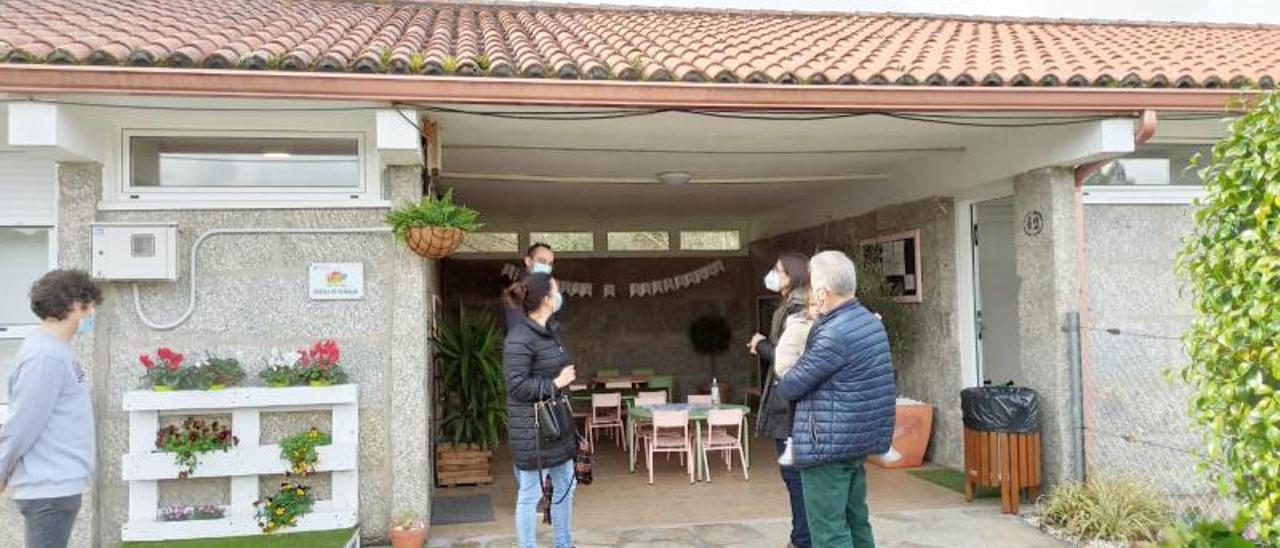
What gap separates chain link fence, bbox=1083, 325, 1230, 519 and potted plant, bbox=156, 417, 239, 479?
538 centimetres

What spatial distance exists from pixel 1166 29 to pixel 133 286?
9870 mm

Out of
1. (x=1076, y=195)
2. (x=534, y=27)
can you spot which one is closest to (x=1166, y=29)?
(x=1076, y=195)

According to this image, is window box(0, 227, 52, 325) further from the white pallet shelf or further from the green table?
the green table

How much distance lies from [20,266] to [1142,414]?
7.30m

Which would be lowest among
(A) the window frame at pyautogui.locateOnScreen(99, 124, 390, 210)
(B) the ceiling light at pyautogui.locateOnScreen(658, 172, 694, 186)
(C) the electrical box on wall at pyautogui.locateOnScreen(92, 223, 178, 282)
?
(C) the electrical box on wall at pyautogui.locateOnScreen(92, 223, 178, 282)

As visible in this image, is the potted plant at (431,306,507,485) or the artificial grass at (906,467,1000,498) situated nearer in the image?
the artificial grass at (906,467,1000,498)

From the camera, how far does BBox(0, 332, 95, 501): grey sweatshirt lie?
314 centimetres

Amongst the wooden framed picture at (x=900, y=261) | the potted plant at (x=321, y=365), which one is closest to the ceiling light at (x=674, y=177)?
the wooden framed picture at (x=900, y=261)

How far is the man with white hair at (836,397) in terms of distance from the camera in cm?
345

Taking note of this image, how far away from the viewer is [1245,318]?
288 centimetres

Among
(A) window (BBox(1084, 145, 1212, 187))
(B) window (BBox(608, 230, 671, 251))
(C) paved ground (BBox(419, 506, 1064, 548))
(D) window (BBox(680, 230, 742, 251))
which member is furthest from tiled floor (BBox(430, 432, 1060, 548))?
(D) window (BBox(680, 230, 742, 251))

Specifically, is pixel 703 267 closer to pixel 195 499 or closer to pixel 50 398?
pixel 195 499

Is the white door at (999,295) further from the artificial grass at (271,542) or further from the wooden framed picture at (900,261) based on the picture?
the artificial grass at (271,542)

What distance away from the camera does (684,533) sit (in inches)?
209
